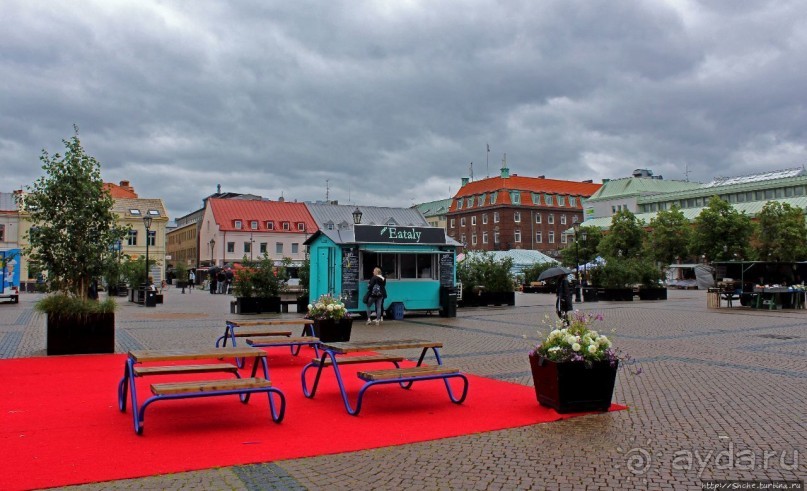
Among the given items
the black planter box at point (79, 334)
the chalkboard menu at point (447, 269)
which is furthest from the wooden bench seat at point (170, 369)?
the chalkboard menu at point (447, 269)

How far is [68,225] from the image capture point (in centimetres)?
1220

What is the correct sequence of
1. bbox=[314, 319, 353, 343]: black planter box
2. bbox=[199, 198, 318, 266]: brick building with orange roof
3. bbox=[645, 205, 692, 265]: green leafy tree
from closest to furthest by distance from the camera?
bbox=[314, 319, 353, 343]: black planter box, bbox=[645, 205, 692, 265]: green leafy tree, bbox=[199, 198, 318, 266]: brick building with orange roof

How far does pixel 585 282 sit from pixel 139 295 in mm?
25346

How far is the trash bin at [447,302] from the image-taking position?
72.2 ft

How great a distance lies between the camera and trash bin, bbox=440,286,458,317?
2200cm

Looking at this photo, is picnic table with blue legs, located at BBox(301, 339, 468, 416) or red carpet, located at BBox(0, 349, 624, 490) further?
picnic table with blue legs, located at BBox(301, 339, 468, 416)

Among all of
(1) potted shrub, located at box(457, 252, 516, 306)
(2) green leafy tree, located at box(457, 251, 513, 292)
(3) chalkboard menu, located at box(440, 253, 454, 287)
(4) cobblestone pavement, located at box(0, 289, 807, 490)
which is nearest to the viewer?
(4) cobblestone pavement, located at box(0, 289, 807, 490)

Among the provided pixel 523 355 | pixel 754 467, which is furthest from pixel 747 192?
pixel 754 467

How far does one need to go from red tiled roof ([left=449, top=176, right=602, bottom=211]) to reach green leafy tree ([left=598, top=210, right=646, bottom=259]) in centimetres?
3009

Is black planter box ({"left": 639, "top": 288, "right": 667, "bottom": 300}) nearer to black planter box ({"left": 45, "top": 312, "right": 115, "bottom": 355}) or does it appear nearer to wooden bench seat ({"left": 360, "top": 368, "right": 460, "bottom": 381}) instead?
black planter box ({"left": 45, "top": 312, "right": 115, "bottom": 355})

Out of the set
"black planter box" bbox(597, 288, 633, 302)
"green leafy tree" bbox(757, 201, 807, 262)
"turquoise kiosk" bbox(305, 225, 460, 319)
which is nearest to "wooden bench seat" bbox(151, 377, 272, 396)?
"turquoise kiosk" bbox(305, 225, 460, 319)

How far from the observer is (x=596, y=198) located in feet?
336

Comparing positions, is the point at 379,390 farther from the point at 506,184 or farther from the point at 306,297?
the point at 506,184

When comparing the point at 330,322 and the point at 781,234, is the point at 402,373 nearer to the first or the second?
the point at 330,322
